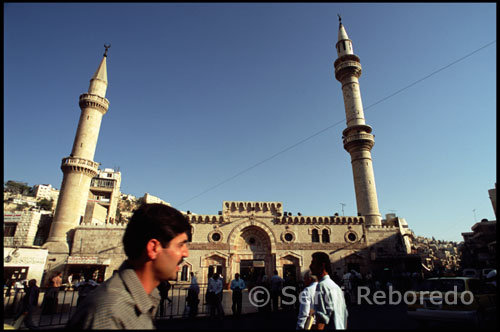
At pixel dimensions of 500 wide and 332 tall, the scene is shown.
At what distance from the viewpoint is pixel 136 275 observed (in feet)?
5.58

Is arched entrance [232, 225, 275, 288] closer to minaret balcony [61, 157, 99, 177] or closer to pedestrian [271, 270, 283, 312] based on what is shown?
pedestrian [271, 270, 283, 312]

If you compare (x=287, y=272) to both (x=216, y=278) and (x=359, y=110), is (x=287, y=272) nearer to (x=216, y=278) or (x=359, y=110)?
(x=216, y=278)

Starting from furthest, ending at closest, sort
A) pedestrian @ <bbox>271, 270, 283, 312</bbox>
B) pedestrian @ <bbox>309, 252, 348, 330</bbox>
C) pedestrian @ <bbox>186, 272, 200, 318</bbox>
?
pedestrian @ <bbox>271, 270, 283, 312</bbox>
pedestrian @ <bbox>186, 272, 200, 318</bbox>
pedestrian @ <bbox>309, 252, 348, 330</bbox>

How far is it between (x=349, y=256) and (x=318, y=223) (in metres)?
4.19

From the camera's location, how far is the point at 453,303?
7.45 metres

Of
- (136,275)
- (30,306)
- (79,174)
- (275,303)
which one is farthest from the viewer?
(79,174)

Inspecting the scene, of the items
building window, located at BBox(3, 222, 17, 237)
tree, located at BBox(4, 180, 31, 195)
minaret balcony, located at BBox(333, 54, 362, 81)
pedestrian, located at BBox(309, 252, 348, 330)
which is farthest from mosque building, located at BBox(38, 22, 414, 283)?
tree, located at BBox(4, 180, 31, 195)

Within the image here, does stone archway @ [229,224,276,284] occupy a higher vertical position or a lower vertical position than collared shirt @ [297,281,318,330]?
higher

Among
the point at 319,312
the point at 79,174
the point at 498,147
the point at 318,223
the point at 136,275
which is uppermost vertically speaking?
the point at 79,174

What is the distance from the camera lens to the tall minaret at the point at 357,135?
28.3m

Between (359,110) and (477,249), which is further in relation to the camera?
(477,249)

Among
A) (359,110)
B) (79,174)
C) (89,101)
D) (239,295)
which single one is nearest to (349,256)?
(359,110)

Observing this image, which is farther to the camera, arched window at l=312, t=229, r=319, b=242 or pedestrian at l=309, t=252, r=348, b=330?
arched window at l=312, t=229, r=319, b=242

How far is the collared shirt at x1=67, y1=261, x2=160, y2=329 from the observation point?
135 centimetres
